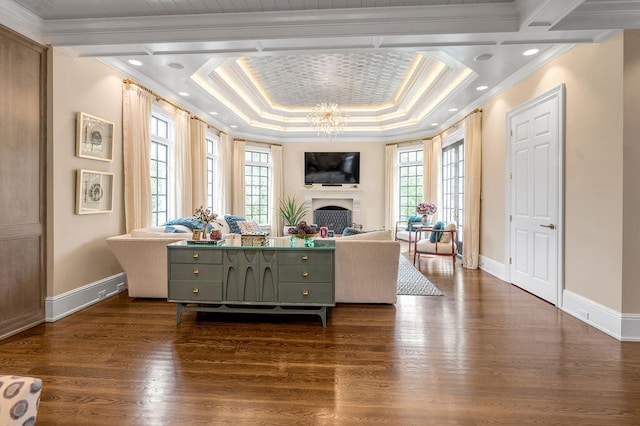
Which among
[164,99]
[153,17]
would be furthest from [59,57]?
[164,99]

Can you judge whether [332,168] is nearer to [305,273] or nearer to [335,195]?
[335,195]

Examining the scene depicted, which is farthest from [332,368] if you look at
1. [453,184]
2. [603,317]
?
[453,184]

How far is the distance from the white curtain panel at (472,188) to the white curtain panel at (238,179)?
16.9 ft

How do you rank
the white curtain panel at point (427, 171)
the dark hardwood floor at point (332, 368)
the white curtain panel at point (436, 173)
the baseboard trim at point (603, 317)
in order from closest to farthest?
the dark hardwood floor at point (332, 368) < the baseboard trim at point (603, 317) < the white curtain panel at point (436, 173) < the white curtain panel at point (427, 171)

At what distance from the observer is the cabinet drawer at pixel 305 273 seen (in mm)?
3205

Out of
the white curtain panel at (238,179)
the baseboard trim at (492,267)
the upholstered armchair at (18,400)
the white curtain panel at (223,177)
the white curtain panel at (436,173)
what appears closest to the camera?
the upholstered armchair at (18,400)

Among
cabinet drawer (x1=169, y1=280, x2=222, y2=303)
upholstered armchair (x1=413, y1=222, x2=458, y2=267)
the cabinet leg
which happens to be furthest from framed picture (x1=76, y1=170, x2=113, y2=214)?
upholstered armchair (x1=413, y1=222, x2=458, y2=267)

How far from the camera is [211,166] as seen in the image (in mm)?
7305

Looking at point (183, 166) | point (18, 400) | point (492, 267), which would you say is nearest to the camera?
point (18, 400)

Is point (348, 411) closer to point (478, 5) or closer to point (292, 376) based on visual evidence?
point (292, 376)

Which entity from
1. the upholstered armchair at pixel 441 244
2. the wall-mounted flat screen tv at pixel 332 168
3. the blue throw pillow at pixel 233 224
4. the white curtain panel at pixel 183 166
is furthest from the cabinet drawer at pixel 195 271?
the wall-mounted flat screen tv at pixel 332 168

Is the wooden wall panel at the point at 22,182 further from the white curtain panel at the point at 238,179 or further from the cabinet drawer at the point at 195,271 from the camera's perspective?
the white curtain panel at the point at 238,179

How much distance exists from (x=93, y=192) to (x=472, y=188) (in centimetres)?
580

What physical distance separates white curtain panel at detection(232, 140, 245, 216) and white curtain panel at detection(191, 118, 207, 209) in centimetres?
168
